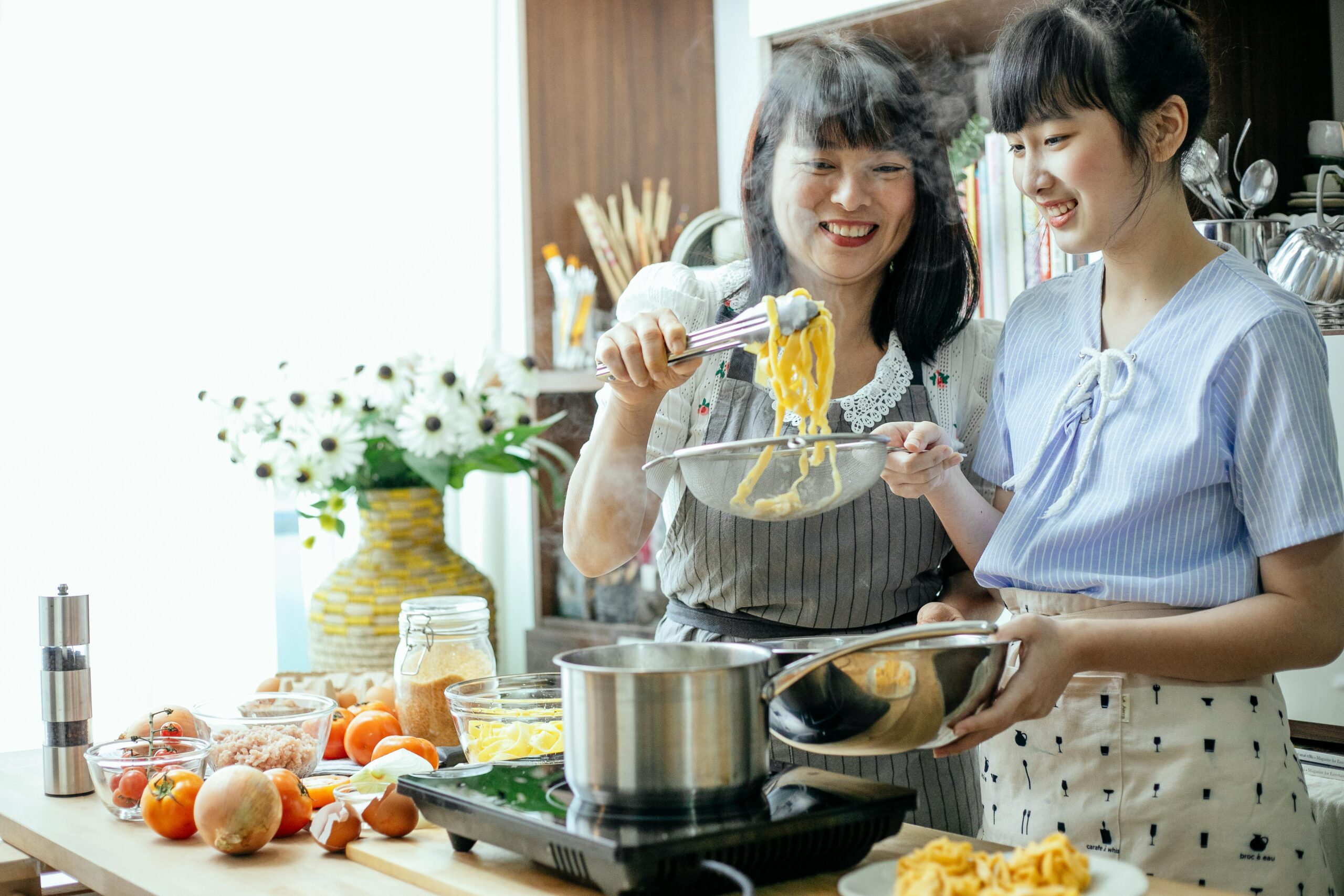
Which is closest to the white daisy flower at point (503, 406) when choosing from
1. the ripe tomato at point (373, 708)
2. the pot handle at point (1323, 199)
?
the ripe tomato at point (373, 708)

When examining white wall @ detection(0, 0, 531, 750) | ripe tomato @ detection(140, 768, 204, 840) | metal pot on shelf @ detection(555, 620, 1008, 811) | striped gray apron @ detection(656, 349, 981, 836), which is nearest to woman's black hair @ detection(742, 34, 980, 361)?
striped gray apron @ detection(656, 349, 981, 836)

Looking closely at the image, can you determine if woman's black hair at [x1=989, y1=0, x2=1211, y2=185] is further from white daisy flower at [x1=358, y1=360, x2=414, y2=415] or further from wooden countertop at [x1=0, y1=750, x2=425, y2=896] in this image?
white daisy flower at [x1=358, y1=360, x2=414, y2=415]

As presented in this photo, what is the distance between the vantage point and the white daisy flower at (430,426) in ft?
7.38

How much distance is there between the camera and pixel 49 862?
125 centimetres

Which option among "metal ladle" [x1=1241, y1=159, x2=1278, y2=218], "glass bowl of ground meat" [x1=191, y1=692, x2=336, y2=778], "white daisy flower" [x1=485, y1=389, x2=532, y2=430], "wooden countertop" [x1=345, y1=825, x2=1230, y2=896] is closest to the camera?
"wooden countertop" [x1=345, y1=825, x2=1230, y2=896]

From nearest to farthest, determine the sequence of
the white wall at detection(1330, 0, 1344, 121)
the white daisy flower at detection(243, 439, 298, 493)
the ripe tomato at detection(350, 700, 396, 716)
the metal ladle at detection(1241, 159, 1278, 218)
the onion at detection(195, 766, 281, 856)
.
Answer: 1. the onion at detection(195, 766, 281, 856)
2. the ripe tomato at detection(350, 700, 396, 716)
3. the metal ladle at detection(1241, 159, 1278, 218)
4. the white wall at detection(1330, 0, 1344, 121)
5. the white daisy flower at detection(243, 439, 298, 493)

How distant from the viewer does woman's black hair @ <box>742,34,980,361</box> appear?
4.82ft

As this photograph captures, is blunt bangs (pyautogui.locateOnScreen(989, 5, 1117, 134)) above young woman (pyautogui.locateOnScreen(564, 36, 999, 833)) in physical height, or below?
above

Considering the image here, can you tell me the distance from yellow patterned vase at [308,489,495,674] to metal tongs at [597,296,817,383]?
1.20 meters

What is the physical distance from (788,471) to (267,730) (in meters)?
0.66

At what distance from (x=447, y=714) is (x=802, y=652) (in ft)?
2.17

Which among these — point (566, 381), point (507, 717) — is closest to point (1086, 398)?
point (507, 717)

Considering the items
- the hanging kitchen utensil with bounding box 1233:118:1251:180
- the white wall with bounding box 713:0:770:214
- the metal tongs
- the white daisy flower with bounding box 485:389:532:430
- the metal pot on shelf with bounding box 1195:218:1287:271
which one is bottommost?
the white daisy flower with bounding box 485:389:532:430

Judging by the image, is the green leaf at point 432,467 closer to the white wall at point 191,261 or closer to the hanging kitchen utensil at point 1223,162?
the white wall at point 191,261
